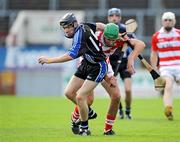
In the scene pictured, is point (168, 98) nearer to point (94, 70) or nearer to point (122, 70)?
point (122, 70)

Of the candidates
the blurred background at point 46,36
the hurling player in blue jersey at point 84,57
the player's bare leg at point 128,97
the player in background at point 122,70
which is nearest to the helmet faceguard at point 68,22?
the hurling player in blue jersey at point 84,57

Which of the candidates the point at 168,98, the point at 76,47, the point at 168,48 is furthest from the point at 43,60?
the point at 168,48

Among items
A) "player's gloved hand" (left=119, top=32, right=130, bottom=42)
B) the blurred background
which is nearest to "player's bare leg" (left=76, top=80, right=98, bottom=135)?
"player's gloved hand" (left=119, top=32, right=130, bottom=42)

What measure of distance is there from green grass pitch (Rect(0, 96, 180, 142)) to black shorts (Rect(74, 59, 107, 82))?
1.08 m

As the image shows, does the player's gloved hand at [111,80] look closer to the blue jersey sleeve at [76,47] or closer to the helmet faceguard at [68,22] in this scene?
the blue jersey sleeve at [76,47]

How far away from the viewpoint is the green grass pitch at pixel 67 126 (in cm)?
1244

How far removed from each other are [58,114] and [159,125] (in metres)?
4.64

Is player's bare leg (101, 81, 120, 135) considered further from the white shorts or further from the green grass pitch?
the white shorts

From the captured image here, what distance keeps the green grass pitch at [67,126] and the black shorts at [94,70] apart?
1078mm

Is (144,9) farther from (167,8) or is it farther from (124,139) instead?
(124,139)

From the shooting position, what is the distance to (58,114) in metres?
19.3

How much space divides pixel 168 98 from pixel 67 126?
2851mm

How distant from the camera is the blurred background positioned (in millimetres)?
31438

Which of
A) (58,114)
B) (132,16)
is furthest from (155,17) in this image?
(58,114)
